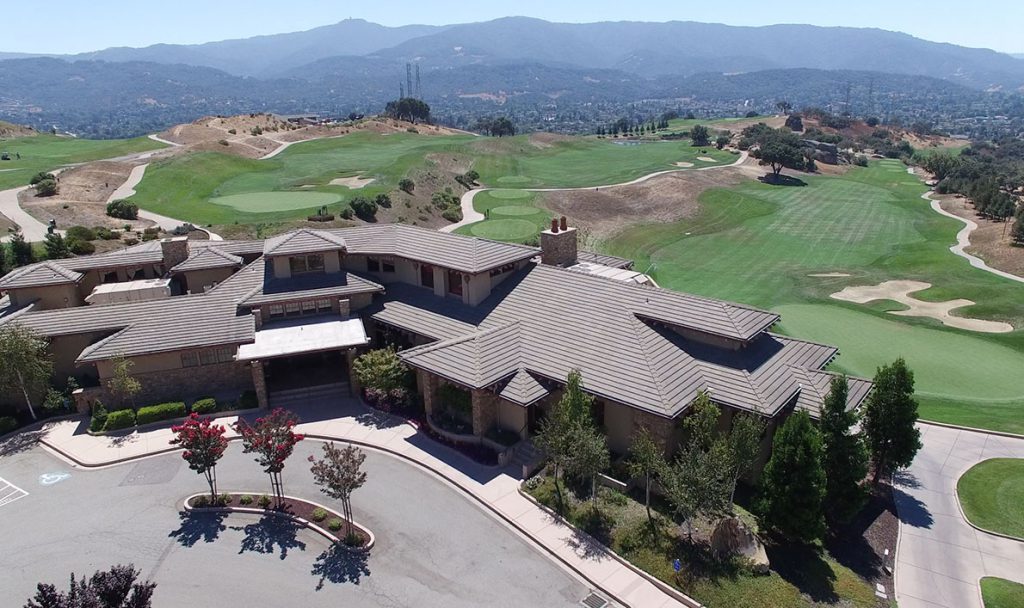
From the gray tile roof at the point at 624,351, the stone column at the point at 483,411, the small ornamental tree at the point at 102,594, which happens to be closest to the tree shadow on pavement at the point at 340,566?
the small ornamental tree at the point at 102,594

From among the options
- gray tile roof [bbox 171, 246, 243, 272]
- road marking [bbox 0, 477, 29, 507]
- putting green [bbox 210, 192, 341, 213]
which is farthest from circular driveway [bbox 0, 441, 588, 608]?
putting green [bbox 210, 192, 341, 213]

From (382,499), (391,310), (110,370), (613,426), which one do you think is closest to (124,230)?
(110,370)

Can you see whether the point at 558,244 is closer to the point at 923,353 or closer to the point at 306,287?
the point at 306,287

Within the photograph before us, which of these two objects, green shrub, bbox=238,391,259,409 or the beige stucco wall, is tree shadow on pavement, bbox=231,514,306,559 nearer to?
green shrub, bbox=238,391,259,409

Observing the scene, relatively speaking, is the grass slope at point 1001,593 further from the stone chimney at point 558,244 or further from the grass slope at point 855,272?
the stone chimney at point 558,244

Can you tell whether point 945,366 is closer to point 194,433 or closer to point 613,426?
point 613,426
